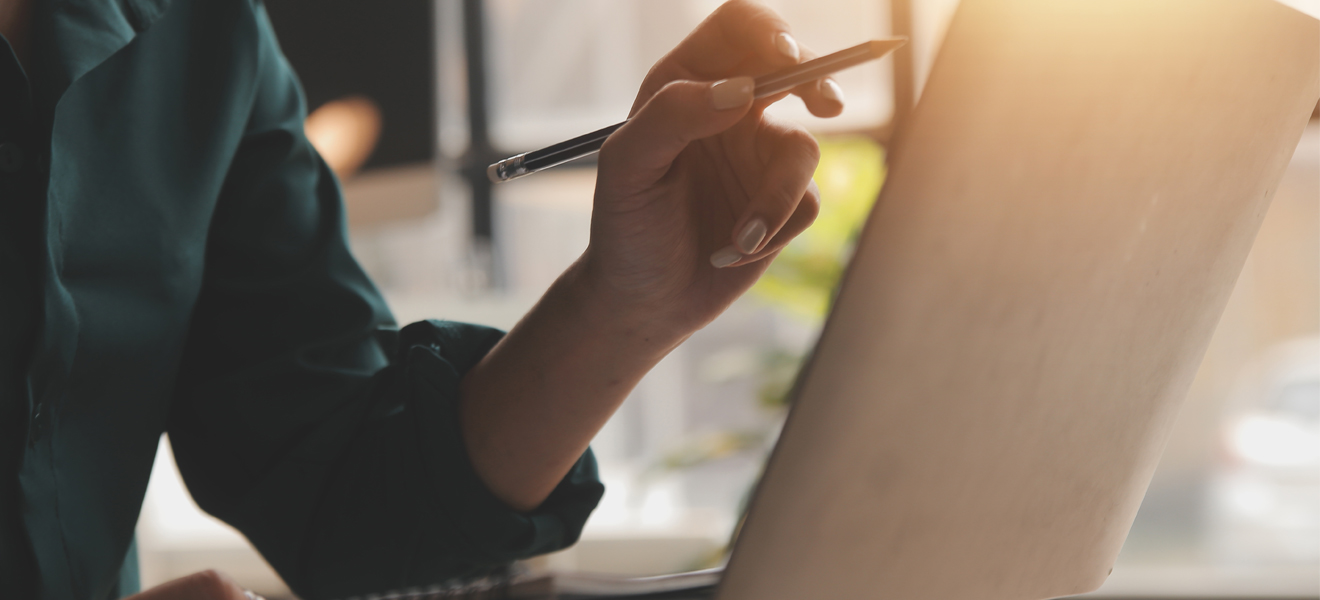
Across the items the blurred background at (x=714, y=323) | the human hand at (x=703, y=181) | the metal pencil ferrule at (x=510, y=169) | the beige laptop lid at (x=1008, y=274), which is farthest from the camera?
the blurred background at (x=714, y=323)

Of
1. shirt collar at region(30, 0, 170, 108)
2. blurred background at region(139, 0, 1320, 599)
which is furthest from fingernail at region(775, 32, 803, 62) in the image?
blurred background at region(139, 0, 1320, 599)

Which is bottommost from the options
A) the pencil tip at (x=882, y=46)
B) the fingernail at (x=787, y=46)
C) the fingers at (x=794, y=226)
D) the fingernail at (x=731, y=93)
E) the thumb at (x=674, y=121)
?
the fingers at (x=794, y=226)

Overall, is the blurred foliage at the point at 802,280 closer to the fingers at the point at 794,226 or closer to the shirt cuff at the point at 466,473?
the shirt cuff at the point at 466,473

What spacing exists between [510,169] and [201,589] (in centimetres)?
25

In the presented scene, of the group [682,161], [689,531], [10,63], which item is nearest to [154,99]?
[10,63]

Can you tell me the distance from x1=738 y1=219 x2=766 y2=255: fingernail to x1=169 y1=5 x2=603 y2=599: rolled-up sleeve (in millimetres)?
260

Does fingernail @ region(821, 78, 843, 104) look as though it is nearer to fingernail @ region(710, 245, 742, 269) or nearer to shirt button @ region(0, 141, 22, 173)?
fingernail @ region(710, 245, 742, 269)

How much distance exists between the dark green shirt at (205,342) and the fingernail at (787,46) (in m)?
0.30

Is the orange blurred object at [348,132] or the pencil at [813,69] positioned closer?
the pencil at [813,69]

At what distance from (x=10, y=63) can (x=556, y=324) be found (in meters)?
0.33

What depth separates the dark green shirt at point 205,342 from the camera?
500mm

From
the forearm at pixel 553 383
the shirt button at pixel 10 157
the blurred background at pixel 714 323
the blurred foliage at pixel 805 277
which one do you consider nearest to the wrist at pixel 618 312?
the forearm at pixel 553 383

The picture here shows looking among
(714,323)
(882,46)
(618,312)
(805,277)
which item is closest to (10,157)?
(618,312)

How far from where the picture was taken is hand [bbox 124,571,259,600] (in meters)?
0.32
